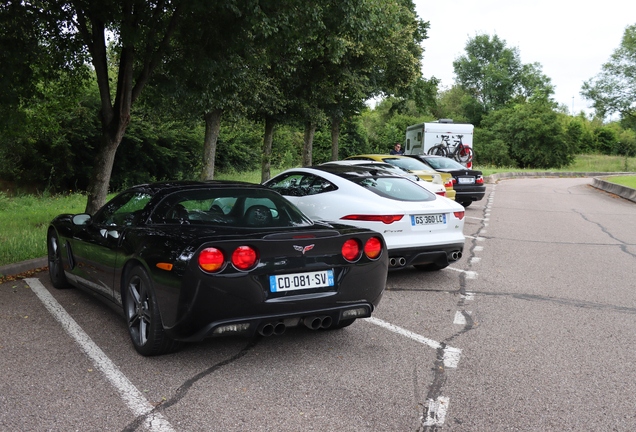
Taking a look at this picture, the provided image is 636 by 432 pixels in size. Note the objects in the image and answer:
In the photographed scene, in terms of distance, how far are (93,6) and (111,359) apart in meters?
7.51

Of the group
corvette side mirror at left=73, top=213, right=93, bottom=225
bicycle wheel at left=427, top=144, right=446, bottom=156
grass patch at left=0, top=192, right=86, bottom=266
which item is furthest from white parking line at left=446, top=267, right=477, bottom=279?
bicycle wheel at left=427, top=144, right=446, bottom=156

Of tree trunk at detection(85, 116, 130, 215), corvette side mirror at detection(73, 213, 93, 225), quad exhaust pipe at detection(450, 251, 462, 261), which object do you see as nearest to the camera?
corvette side mirror at detection(73, 213, 93, 225)

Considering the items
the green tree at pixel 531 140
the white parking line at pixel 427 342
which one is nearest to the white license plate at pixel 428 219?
the white parking line at pixel 427 342

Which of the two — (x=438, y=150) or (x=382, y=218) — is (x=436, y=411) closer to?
(x=382, y=218)

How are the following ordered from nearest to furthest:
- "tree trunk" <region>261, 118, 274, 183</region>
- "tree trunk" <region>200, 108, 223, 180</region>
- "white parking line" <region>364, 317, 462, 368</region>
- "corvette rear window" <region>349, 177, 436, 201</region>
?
"white parking line" <region>364, 317, 462, 368</region> → "corvette rear window" <region>349, 177, 436, 201</region> → "tree trunk" <region>200, 108, 223, 180</region> → "tree trunk" <region>261, 118, 274, 183</region>

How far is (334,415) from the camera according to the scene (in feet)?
10.5

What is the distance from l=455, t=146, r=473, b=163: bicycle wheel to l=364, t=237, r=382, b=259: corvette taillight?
20.1 m

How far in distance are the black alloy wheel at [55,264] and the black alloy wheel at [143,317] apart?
216cm

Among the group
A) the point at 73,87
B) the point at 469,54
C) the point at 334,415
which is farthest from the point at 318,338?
the point at 469,54

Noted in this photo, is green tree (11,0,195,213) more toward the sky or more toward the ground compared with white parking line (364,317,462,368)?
more toward the sky

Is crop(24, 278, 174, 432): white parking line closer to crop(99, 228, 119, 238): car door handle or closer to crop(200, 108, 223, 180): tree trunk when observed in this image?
crop(99, 228, 119, 238): car door handle

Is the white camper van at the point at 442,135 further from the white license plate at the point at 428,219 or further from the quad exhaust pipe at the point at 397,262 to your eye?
the quad exhaust pipe at the point at 397,262

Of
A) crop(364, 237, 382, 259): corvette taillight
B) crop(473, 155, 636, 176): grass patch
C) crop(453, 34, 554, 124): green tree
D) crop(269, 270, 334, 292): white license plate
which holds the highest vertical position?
crop(453, 34, 554, 124): green tree

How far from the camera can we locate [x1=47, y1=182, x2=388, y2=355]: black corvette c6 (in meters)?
3.74
